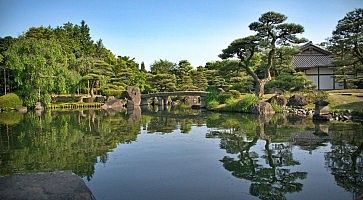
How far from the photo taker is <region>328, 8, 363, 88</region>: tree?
2202cm

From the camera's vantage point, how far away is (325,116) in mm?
20156

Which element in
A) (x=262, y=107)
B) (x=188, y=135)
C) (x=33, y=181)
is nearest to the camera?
(x=33, y=181)

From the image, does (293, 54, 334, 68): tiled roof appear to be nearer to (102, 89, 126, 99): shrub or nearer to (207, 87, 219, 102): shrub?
(207, 87, 219, 102): shrub

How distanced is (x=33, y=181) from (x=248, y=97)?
74.3 ft

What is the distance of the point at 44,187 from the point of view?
18.5ft

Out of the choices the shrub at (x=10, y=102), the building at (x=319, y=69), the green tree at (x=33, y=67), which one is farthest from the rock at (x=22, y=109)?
the building at (x=319, y=69)

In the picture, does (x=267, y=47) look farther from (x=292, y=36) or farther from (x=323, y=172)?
(x=323, y=172)

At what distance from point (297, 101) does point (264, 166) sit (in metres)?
17.7

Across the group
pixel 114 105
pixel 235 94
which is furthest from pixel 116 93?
→ pixel 235 94

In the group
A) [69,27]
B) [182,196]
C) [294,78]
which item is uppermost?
[69,27]

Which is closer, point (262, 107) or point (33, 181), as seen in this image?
point (33, 181)

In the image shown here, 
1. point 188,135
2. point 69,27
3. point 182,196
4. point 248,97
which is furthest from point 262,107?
point 69,27

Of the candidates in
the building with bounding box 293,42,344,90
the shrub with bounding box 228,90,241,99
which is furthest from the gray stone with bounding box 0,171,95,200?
the building with bounding box 293,42,344,90

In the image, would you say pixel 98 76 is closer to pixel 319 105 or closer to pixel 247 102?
pixel 247 102
